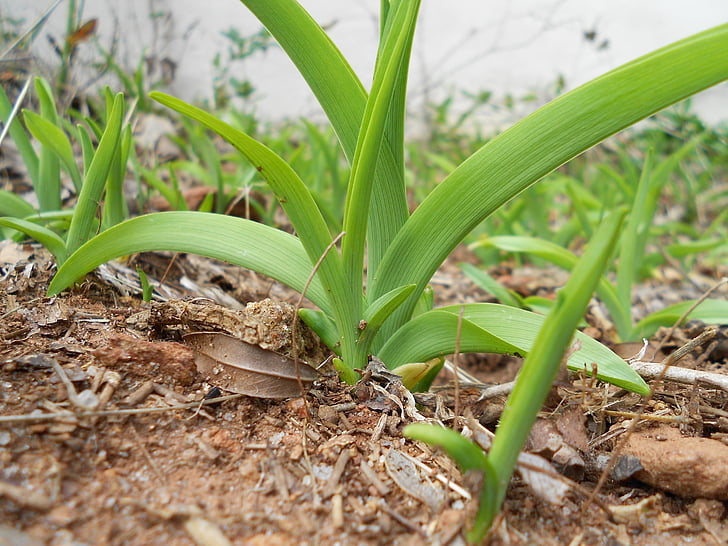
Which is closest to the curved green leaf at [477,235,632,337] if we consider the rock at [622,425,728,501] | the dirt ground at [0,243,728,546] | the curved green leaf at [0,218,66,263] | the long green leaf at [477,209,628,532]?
the dirt ground at [0,243,728,546]

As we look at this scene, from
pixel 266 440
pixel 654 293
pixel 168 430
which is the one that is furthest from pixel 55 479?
pixel 654 293

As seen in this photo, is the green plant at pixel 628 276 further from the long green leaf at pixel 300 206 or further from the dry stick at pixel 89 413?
the dry stick at pixel 89 413

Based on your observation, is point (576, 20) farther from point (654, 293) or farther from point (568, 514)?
point (568, 514)

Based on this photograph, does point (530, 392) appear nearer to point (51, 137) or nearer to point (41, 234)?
point (41, 234)

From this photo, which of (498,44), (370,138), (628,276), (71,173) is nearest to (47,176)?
(71,173)

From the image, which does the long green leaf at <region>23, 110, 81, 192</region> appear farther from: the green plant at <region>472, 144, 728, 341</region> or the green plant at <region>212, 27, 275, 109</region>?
the green plant at <region>212, 27, 275, 109</region>

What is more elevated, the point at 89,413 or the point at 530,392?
the point at 530,392
